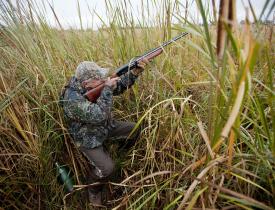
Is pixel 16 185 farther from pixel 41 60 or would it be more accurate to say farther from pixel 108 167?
pixel 41 60

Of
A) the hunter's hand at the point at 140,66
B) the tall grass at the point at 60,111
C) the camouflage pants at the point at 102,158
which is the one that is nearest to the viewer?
the tall grass at the point at 60,111

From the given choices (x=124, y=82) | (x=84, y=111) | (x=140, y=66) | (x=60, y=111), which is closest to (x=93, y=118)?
(x=84, y=111)

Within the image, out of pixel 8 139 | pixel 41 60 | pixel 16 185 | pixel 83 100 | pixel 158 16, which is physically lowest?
pixel 16 185

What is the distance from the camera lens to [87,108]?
2.41 meters

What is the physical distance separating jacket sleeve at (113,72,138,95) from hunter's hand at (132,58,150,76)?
0.12 ft

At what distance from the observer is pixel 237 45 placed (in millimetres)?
905

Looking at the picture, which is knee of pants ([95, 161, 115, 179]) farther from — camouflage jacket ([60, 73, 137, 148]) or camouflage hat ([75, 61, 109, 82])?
camouflage hat ([75, 61, 109, 82])

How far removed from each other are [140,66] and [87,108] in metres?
0.52

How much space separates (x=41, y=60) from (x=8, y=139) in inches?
26.2

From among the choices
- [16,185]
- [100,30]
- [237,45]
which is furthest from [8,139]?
[237,45]

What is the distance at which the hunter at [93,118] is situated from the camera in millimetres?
2381

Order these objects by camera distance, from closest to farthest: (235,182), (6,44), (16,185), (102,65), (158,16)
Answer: (235,182)
(16,185)
(158,16)
(6,44)
(102,65)

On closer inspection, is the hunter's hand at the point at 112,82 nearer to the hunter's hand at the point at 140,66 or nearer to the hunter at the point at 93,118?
the hunter at the point at 93,118

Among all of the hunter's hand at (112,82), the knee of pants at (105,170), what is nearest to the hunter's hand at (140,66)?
the hunter's hand at (112,82)
